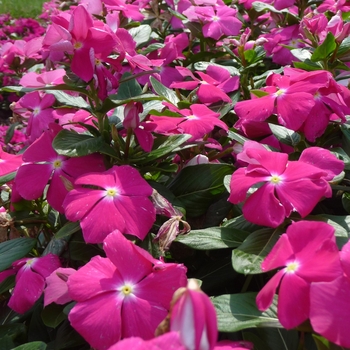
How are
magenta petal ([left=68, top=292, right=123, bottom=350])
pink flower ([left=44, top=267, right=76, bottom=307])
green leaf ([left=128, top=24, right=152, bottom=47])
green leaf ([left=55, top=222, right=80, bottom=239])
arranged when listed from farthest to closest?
green leaf ([left=128, top=24, right=152, bottom=47]) → green leaf ([left=55, top=222, right=80, bottom=239]) → pink flower ([left=44, top=267, right=76, bottom=307]) → magenta petal ([left=68, top=292, right=123, bottom=350])

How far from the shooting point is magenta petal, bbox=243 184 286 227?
0.69 m

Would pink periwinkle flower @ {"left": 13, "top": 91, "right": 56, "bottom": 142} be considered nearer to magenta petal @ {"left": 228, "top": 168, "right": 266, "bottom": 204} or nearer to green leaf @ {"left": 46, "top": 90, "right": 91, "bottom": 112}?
green leaf @ {"left": 46, "top": 90, "right": 91, "bottom": 112}

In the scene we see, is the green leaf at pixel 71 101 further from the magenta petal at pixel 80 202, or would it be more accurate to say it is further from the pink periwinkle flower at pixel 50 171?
the magenta petal at pixel 80 202

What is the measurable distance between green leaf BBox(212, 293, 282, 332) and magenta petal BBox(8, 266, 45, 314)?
0.32 meters

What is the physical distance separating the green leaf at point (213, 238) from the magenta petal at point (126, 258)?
115mm

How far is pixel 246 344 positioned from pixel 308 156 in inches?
12.1

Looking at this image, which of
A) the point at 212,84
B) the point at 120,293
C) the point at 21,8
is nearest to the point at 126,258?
the point at 120,293

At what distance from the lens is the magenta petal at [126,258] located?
64 centimetres

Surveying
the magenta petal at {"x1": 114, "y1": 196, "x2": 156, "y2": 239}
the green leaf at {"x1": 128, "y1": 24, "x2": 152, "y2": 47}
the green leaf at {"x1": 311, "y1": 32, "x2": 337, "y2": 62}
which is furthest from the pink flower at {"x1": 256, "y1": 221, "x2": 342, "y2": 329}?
the green leaf at {"x1": 128, "y1": 24, "x2": 152, "y2": 47}

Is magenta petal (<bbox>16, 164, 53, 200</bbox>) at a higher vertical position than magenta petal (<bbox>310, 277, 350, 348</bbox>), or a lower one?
lower

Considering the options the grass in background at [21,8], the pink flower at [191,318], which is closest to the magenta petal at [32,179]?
the pink flower at [191,318]

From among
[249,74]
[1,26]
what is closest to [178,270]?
[249,74]

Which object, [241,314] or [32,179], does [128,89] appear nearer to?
[32,179]

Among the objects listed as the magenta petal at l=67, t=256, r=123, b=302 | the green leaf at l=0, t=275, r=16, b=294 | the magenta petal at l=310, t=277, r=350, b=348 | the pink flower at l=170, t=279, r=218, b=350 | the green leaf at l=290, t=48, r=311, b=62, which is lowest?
the green leaf at l=0, t=275, r=16, b=294
